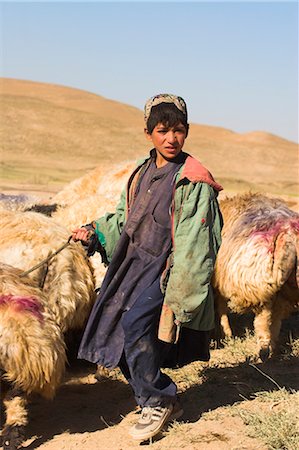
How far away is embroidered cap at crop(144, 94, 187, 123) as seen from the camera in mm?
4312

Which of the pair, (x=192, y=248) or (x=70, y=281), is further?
(x=70, y=281)

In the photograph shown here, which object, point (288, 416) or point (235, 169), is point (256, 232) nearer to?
point (288, 416)

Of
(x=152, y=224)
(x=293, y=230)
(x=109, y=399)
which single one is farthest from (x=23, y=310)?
(x=293, y=230)

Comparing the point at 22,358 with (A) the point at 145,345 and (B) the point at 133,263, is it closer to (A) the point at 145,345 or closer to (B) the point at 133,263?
(A) the point at 145,345

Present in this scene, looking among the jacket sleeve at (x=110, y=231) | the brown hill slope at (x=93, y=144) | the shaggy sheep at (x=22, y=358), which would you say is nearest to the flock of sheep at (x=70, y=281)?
the shaggy sheep at (x=22, y=358)

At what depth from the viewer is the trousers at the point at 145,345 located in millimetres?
4188

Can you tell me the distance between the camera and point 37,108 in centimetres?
5031

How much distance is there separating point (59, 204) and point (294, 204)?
112 inches

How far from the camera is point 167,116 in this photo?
4266 mm

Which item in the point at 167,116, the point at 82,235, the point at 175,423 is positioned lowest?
the point at 175,423

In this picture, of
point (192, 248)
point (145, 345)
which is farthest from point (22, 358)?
point (192, 248)

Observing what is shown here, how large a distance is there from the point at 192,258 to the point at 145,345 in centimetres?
57

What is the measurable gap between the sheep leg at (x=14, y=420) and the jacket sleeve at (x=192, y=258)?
98 cm

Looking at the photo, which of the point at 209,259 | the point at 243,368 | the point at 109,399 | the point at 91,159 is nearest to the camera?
the point at 209,259
